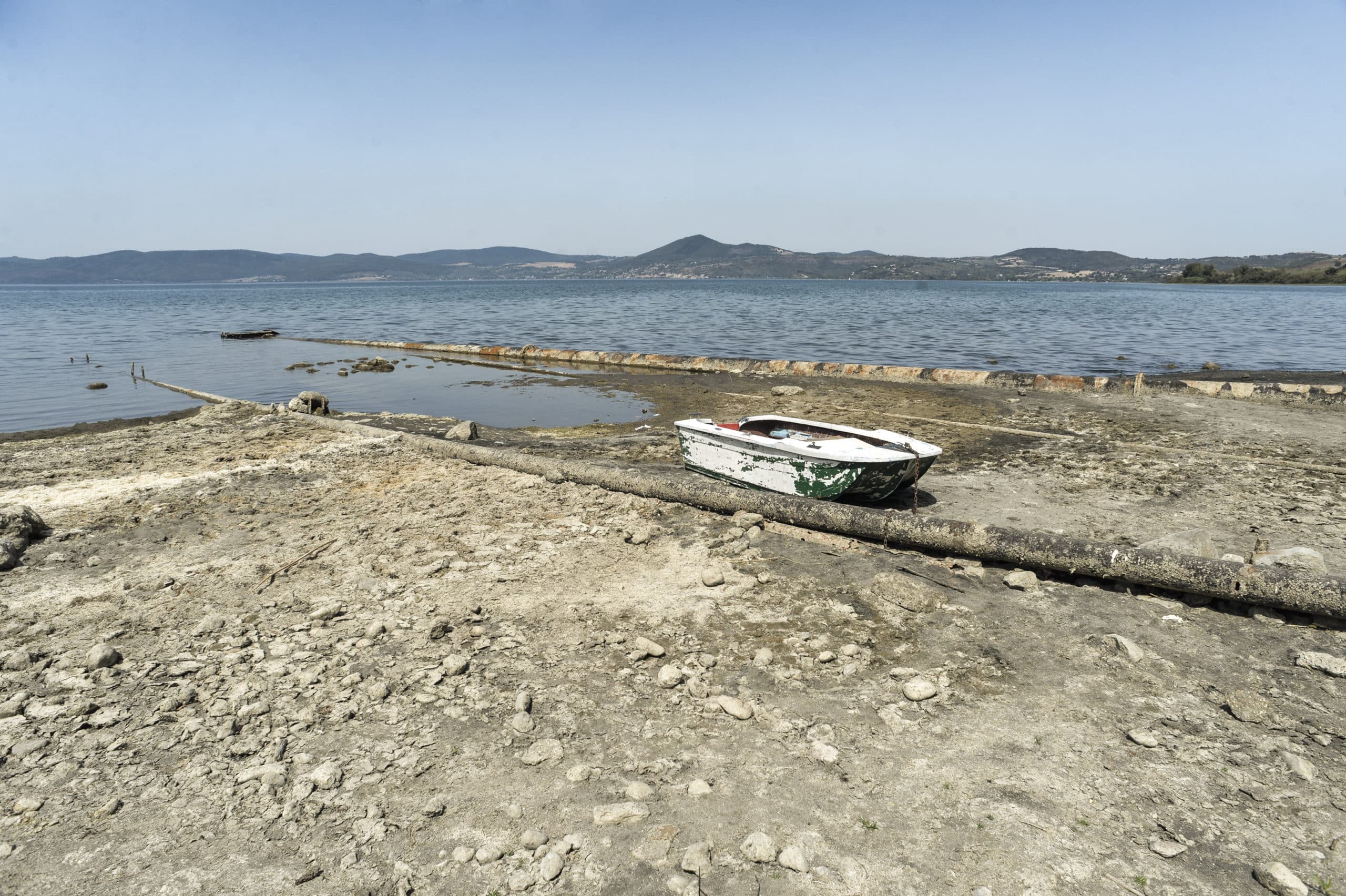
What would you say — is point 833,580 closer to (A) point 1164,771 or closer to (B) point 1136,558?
(B) point 1136,558

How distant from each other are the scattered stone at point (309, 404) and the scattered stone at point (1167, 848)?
15.2 m

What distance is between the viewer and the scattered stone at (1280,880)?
305cm

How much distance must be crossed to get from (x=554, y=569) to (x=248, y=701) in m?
2.73

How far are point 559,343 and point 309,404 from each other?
18.8m

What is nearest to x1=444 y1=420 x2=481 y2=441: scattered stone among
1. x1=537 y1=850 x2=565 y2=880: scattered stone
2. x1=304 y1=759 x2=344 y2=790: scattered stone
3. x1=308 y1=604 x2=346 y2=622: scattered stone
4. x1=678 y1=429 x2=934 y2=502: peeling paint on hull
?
x1=678 y1=429 x2=934 y2=502: peeling paint on hull

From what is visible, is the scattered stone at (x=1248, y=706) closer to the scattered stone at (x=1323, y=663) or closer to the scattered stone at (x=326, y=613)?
the scattered stone at (x=1323, y=663)

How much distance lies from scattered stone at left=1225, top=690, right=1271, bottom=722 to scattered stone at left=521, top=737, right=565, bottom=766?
13.6ft

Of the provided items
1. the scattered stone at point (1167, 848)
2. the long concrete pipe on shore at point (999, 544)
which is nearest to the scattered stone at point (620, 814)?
the scattered stone at point (1167, 848)

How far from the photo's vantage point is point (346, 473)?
10.3 m

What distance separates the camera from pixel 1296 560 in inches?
230

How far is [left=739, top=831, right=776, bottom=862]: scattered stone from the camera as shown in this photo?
10.9 ft

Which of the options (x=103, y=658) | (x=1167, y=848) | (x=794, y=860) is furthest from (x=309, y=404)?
(x=1167, y=848)

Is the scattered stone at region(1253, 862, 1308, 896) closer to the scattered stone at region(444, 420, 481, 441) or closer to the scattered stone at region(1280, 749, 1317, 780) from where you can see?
the scattered stone at region(1280, 749, 1317, 780)

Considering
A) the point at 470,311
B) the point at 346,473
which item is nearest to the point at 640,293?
the point at 470,311
